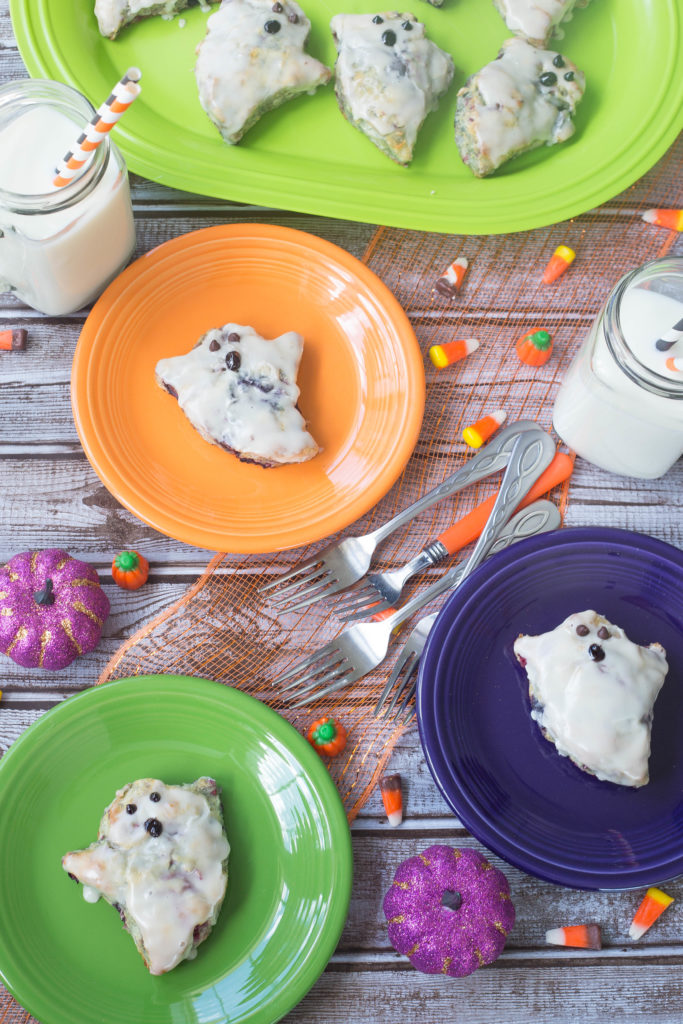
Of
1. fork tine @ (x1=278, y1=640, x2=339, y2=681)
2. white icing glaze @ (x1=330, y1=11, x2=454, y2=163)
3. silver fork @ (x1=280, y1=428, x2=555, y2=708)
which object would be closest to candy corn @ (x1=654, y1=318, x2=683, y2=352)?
silver fork @ (x1=280, y1=428, x2=555, y2=708)

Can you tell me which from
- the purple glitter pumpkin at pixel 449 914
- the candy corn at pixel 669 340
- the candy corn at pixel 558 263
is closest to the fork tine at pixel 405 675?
the purple glitter pumpkin at pixel 449 914

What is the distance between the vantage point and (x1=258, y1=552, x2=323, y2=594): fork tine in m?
2.23

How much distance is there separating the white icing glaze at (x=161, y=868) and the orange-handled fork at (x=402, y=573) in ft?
1.98

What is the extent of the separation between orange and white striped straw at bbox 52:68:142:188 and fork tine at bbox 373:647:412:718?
4.36 feet

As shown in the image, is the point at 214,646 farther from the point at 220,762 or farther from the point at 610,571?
the point at 610,571

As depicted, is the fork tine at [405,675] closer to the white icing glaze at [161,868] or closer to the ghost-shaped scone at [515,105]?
the white icing glaze at [161,868]

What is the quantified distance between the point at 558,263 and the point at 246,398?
37.2 inches

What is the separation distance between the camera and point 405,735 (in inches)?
87.2

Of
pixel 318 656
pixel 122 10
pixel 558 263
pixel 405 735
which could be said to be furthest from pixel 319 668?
pixel 122 10

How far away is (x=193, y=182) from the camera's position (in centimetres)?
225

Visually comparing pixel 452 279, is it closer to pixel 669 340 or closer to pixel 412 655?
pixel 669 340

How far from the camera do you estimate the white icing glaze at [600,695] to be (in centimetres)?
197

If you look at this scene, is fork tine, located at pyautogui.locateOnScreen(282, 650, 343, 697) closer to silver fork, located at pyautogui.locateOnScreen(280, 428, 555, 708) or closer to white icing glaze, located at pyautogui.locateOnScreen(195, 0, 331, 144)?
silver fork, located at pyautogui.locateOnScreen(280, 428, 555, 708)

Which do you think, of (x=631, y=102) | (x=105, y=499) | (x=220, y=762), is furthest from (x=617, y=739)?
(x=631, y=102)
